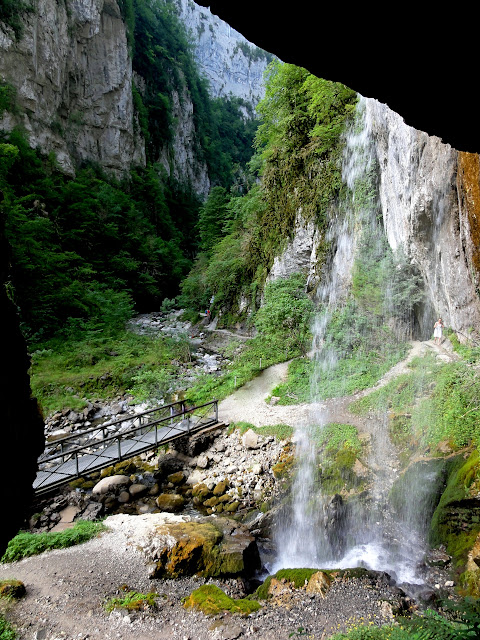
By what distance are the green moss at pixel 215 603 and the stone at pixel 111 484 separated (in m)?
3.93

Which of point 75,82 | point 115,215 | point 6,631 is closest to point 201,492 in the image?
point 6,631

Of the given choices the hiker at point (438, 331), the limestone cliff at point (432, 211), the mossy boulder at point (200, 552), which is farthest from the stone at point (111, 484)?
the hiker at point (438, 331)

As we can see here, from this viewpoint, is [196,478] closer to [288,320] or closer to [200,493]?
[200,493]

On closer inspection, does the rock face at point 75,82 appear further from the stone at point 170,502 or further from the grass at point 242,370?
the stone at point 170,502

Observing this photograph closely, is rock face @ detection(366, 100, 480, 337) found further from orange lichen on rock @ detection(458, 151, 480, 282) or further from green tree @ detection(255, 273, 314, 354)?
green tree @ detection(255, 273, 314, 354)

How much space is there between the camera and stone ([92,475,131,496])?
27.3ft

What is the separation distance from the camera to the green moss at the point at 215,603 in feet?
15.9

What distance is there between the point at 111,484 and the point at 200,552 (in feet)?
11.4

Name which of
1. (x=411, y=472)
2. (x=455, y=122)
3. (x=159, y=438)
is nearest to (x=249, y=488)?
(x=159, y=438)

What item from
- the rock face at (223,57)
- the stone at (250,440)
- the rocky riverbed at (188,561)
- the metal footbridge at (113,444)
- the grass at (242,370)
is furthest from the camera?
the rock face at (223,57)

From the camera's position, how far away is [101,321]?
1962 centimetres

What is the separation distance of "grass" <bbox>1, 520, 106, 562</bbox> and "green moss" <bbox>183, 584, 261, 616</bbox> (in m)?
2.54

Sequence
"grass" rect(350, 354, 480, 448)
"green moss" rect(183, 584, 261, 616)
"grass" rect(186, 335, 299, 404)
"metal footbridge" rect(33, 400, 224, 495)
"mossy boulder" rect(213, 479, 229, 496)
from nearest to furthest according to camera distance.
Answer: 1. "green moss" rect(183, 584, 261, 616)
2. "grass" rect(350, 354, 480, 448)
3. "metal footbridge" rect(33, 400, 224, 495)
4. "mossy boulder" rect(213, 479, 229, 496)
5. "grass" rect(186, 335, 299, 404)

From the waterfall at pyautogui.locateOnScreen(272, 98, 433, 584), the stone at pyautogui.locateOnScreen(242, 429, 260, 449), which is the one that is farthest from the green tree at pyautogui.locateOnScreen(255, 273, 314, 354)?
the stone at pyautogui.locateOnScreen(242, 429, 260, 449)
